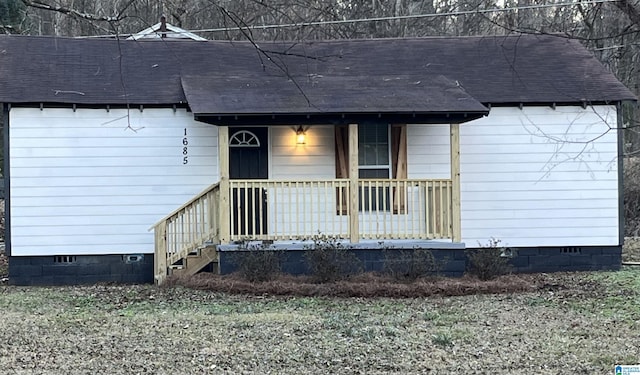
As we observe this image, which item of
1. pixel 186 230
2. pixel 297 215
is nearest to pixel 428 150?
pixel 297 215

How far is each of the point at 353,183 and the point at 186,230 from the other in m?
2.94

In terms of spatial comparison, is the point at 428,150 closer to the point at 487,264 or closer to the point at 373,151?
the point at 373,151

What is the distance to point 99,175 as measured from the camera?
45.2ft

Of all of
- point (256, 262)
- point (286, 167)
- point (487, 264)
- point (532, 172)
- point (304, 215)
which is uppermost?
point (286, 167)

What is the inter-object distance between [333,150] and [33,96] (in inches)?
199

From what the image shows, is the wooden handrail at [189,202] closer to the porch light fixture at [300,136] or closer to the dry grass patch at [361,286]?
the dry grass patch at [361,286]

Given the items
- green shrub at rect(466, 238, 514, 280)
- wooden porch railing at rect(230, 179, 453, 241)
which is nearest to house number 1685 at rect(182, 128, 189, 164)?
wooden porch railing at rect(230, 179, 453, 241)

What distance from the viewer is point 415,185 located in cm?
1293

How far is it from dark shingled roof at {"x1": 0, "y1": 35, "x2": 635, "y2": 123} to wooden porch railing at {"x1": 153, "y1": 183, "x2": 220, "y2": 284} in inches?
62.7

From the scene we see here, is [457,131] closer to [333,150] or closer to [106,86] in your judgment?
[333,150]

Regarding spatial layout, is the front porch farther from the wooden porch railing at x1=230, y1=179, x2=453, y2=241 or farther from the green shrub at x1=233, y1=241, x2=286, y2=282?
the green shrub at x1=233, y1=241, x2=286, y2=282

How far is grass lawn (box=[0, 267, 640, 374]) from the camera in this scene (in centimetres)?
717

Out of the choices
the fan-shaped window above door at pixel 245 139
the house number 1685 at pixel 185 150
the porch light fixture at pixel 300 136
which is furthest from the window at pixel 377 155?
the house number 1685 at pixel 185 150

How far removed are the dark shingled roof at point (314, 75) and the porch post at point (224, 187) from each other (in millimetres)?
487
